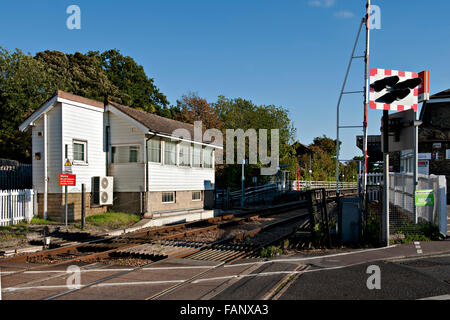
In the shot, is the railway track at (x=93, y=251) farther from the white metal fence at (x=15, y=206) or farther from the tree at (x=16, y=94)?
the tree at (x=16, y=94)

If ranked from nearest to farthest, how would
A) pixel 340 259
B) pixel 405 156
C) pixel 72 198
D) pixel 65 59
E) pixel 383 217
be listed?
pixel 340 259
pixel 383 217
pixel 72 198
pixel 405 156
pixel 65 59

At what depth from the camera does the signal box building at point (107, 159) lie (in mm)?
15031

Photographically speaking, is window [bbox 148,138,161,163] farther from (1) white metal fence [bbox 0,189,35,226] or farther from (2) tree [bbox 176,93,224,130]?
(2) tree [bbox 176,93,224,130]

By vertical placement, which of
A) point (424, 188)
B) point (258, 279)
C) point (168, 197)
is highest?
point (424, 188)

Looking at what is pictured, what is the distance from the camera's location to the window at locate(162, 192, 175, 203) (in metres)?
18.9

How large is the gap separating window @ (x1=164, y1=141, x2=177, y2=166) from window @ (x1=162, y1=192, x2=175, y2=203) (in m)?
1.62

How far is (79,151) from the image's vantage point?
52.0 feet

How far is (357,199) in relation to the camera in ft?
31.0

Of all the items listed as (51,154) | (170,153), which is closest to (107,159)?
(51,154)

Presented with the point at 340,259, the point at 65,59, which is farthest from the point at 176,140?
the point at 65,59

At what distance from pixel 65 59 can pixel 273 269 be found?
42.2m

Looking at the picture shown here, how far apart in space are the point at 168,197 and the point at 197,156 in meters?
4.21

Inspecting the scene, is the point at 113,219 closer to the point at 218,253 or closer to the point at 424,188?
the point at 218,253
